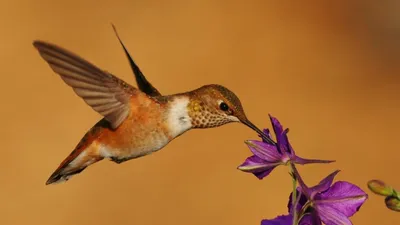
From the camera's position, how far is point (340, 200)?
1391 millimetres

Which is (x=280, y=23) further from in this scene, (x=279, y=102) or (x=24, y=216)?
(x=24, y=216)

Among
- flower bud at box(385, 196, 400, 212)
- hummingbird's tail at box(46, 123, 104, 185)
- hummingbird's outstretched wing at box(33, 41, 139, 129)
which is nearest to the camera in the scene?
flower bud at box(385, 196, 400, 212)

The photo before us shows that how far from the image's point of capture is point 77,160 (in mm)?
2057

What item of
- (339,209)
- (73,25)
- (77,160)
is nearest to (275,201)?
(73,25)

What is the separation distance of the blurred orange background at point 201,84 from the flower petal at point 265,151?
12.4ft

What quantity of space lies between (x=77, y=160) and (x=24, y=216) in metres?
3.20

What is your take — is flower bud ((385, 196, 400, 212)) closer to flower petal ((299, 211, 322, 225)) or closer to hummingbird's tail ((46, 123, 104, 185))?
flower petal ((299, 211, 322, 225))

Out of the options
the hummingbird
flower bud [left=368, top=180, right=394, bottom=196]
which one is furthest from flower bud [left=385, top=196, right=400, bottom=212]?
the hummingbird

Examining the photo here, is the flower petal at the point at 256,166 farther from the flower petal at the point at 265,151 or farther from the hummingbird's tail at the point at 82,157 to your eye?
the hummingbird's tail at the point at 82,157

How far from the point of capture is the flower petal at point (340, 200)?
138 centimetres

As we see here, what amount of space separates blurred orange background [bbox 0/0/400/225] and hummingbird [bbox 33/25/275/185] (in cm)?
316

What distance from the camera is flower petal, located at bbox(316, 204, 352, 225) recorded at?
1359 mm

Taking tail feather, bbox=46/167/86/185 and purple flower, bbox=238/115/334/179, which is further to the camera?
tail feather, bbox=46/167/86/185

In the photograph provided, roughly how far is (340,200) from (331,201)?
1 cm
